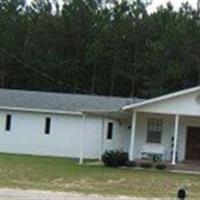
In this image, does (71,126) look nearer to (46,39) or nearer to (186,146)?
(186,146)

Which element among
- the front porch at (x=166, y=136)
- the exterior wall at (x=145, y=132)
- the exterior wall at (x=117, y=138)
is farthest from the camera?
the exterior wall at (x=117, y=138)

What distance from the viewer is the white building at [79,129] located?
132 feet

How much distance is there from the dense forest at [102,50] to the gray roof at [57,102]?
1382 centimetres

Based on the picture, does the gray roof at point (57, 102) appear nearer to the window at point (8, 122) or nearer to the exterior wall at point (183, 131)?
the window at point (8, 122)

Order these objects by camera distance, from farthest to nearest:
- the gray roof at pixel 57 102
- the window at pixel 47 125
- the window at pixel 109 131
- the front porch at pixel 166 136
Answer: the gray roof at pixel 57 102 < the window at pixel 47 125 < the window at pixel 109 131 < the front porch at pixel 166 136

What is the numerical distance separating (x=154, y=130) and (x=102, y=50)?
2273cm

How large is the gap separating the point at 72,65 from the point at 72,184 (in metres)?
39.5

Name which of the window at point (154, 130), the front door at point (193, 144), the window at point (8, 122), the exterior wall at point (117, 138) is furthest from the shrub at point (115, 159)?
the window at point (8, 122)

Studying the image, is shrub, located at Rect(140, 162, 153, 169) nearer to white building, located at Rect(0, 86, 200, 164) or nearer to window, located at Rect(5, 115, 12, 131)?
white building, located at Rect(0, 86, 200, 164)

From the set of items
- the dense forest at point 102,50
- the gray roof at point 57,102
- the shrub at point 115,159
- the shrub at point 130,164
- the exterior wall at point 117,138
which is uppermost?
the dense forest at point 102,50

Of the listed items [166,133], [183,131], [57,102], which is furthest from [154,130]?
[57,102]

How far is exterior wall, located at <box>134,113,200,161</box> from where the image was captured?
40.0m

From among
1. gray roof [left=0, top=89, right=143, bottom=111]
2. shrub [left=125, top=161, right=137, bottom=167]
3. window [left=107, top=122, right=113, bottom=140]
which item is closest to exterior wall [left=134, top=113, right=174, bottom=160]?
gray roof [left=0, top=89, right=143, bottom=111]

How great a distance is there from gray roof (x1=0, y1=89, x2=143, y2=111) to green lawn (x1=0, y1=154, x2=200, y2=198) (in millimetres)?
9298
